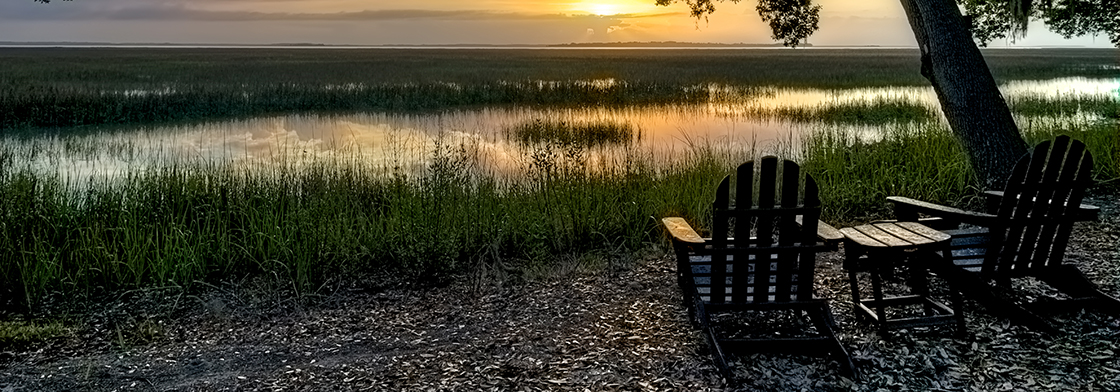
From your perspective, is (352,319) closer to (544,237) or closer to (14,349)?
(14,349)

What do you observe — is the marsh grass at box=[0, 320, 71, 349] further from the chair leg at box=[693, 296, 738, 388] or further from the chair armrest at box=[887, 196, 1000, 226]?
the chair armrest at box=[887, 196, 1000, 226]

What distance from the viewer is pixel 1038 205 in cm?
442

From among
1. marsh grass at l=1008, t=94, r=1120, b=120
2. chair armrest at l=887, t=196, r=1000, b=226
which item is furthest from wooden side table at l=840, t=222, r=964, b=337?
marsh grass at l=1008, t=94, r=1120, b=120

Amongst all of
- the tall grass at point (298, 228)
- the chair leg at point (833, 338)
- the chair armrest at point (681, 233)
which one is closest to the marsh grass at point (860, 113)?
the tall grass at point (298, 228)

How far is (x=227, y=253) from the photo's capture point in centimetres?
691

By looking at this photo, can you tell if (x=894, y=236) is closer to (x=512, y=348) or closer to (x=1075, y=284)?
(x=1075, y=284)

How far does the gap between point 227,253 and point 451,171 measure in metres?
2.92

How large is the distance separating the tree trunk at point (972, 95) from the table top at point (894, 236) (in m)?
4.05

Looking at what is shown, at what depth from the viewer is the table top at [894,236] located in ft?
13.7

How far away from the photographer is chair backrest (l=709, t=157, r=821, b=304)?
3.89 metres

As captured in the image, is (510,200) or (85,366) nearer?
(85,366)

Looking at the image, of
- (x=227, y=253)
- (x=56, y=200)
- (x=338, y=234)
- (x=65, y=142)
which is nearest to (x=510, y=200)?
(x=338, y=234)

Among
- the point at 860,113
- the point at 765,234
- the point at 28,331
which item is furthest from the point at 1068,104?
the point at 28,331

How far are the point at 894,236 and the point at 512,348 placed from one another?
2.25 m
